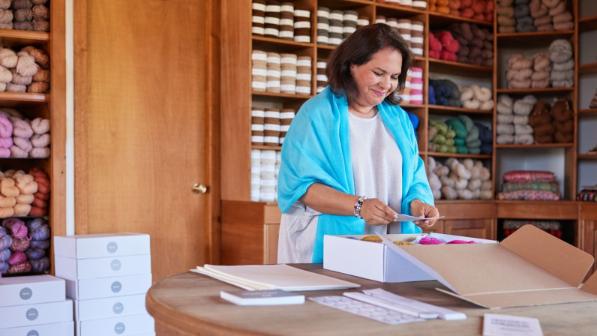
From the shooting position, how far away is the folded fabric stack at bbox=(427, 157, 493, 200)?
4598 mm

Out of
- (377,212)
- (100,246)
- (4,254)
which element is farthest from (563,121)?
(4,254)

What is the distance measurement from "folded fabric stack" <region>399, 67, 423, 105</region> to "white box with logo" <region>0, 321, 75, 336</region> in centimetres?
241

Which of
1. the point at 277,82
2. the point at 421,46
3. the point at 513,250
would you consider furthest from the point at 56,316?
the point at 421,46

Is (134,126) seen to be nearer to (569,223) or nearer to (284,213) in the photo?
(284,213)

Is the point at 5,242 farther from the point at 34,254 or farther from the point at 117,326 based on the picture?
the point at 117,326

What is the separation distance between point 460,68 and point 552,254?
11.8ft

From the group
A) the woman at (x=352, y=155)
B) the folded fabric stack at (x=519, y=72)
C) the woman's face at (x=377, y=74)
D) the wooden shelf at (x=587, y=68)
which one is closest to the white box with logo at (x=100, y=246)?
the woman at (x=352, y=155)

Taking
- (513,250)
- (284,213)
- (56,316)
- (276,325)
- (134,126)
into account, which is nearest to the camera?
(276,325)

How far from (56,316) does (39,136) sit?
0.94m

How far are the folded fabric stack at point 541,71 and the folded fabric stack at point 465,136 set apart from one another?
0.50 metres

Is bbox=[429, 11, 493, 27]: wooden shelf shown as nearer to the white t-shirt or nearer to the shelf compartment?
the shelf compartment

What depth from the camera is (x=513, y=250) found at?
1498 millimetres

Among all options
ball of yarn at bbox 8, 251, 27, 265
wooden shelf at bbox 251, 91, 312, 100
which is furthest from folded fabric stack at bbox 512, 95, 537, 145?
ball of yarn at bbox 8, 251, 27, 265

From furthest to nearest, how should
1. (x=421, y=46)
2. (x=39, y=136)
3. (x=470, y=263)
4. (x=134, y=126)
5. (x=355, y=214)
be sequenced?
(x=421, y=46), (x=134, y=126), (x=39, y=136), (x=355, y=214), (x=470, y=263)
